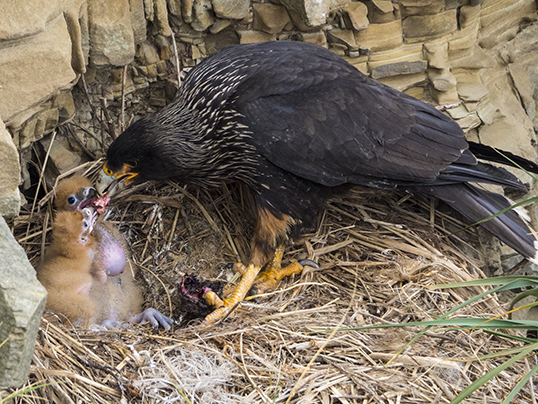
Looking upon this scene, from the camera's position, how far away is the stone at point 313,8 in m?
3.61

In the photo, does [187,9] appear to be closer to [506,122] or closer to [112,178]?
[112,178]

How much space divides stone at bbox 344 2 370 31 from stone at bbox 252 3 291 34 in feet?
1.51

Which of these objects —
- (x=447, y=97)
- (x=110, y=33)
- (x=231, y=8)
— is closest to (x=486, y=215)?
(x=447, y=97)

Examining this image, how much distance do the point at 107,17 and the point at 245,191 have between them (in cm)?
150

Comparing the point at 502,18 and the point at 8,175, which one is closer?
the point at 8,175

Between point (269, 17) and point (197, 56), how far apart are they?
23.4 inches

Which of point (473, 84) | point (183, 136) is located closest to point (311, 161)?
point (183, 136)

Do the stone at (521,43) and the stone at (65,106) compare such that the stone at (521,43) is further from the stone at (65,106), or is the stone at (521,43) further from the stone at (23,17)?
the stone at (23,17)

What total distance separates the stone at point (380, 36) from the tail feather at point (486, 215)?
1.36 metres

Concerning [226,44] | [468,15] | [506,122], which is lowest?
[506,122]

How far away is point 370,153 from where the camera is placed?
3.10 m

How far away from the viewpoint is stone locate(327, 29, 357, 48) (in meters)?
3.97

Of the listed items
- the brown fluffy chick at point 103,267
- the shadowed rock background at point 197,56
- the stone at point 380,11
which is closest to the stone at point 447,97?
the shadowed rock background at point 197,56

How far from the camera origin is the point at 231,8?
359 cm
